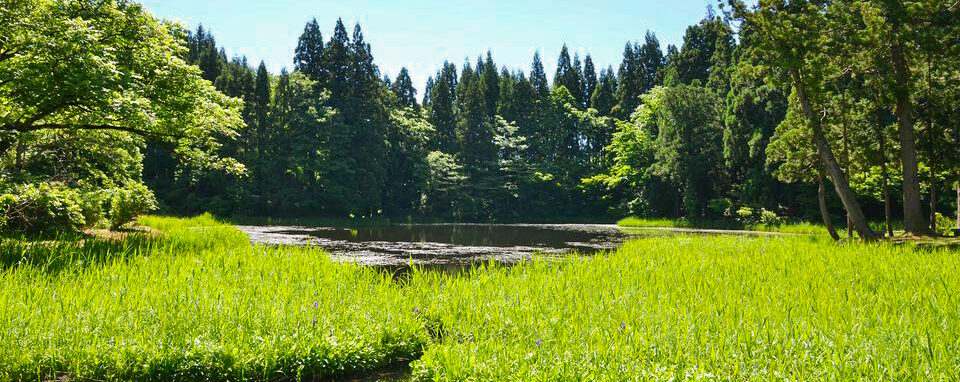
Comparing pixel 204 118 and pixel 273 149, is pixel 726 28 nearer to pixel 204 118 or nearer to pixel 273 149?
pixel 204 118

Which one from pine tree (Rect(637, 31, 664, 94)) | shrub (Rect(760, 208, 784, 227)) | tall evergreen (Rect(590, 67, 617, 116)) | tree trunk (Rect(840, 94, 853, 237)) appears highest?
pine tree (Rect(637, 31, 664, 94))

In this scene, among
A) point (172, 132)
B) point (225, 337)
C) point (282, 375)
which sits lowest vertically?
point (282, 375)

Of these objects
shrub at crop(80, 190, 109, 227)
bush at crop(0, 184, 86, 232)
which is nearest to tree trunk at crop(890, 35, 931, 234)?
bush at crop(0, 184, 86, 232)

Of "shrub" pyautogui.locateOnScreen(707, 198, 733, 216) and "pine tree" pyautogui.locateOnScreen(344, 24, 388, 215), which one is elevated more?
"pine tree" pyautogui.locateOnScreen(344, 24, 388, 215)

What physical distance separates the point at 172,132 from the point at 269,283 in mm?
8105

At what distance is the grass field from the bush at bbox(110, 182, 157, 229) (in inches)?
306

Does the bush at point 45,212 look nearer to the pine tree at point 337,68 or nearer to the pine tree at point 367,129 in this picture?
the pine tree at point 367,129

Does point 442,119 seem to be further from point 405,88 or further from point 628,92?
point 628,92

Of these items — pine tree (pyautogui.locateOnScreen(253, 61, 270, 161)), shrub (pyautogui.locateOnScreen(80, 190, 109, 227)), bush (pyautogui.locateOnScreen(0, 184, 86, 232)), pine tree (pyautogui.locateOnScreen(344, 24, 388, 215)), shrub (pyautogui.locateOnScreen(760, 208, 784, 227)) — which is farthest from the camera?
pine tree (pyautogui.locateOnScreen(344, 24, 388, 215))

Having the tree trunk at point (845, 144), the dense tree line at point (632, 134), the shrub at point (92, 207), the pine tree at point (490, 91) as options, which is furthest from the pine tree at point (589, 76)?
the shrub at point (92, 207)

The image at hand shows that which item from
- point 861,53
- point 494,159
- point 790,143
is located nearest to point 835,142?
Answer: point 790,143

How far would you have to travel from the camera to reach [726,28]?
17.9 m

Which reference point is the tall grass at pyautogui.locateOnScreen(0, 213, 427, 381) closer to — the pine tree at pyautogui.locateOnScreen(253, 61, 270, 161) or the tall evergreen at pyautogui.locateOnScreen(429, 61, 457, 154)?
the pine tree at pyautogui.locateOnScreen(253, 61, 270, 161)

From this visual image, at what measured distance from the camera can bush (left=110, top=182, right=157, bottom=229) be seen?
1550 cm
